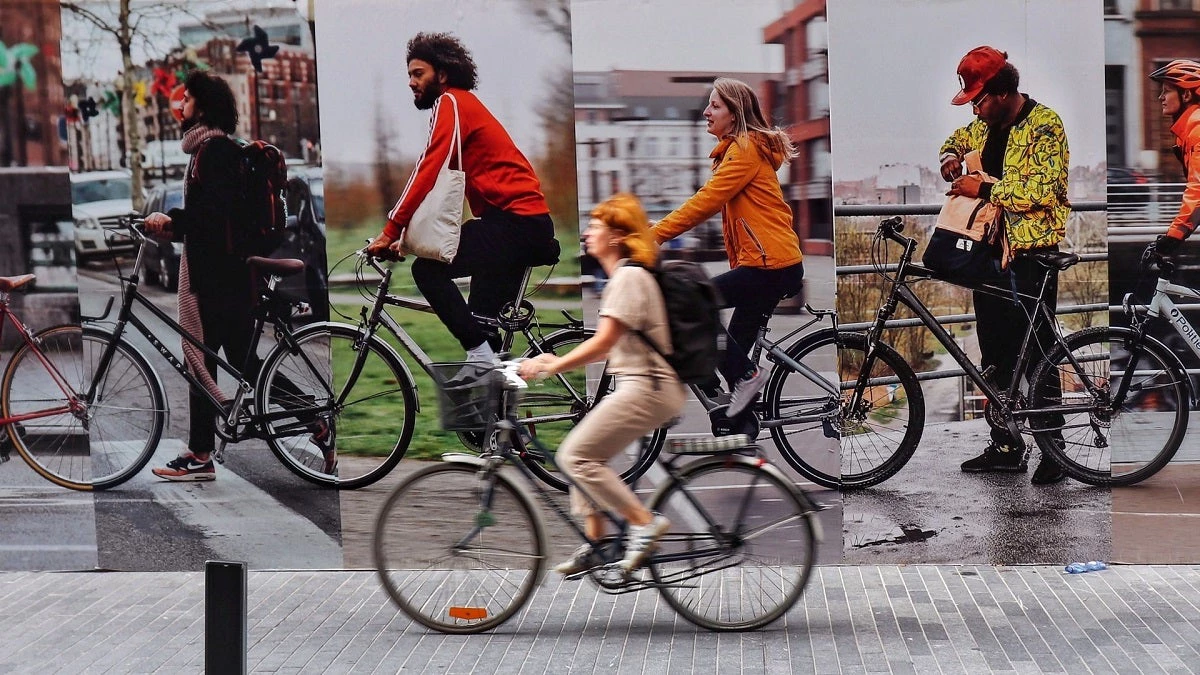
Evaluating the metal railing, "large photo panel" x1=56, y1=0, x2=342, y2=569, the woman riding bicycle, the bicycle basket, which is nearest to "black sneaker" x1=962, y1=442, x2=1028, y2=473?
the metal railing

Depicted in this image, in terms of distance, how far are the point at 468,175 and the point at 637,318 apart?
7.13ft

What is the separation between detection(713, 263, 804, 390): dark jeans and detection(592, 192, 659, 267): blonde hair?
1.55 metres

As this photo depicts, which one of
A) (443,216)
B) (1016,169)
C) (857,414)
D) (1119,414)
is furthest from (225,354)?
(1119,414)

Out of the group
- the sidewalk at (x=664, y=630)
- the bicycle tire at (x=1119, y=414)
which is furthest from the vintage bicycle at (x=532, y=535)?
the bicycle tire at (x=1119, y=414)

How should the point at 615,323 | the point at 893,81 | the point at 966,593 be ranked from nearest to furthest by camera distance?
1. the point at 615,323
2. the point at 966,593
3. the point at 893,81

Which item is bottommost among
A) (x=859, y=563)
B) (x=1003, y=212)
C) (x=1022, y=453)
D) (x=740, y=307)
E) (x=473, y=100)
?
(x=859, y=563)

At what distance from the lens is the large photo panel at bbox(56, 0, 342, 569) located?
7566 mm

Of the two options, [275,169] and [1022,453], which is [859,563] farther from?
[275,169]

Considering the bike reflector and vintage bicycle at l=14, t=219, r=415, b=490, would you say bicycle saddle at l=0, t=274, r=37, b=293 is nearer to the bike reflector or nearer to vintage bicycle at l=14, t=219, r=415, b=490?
vintage bicycle at l=14, t=219, r=415, b=490

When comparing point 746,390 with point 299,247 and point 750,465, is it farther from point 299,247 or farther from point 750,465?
point 299,247

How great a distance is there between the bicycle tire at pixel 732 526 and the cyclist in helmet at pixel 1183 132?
287cm

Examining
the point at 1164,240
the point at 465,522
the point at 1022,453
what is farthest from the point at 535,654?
the point at 1164,240

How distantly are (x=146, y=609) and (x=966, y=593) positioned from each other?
13.4ft

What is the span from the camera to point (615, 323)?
5.64 metres
